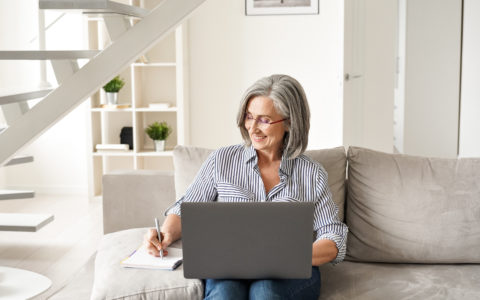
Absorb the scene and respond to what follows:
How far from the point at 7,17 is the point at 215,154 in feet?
13.0

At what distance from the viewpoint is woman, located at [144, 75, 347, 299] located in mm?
2371

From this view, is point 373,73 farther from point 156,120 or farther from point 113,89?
point 113,89

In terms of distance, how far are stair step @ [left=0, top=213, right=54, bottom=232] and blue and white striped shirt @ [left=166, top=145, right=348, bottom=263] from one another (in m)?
1.57

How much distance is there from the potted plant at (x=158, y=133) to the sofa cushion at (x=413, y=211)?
303 centimetres

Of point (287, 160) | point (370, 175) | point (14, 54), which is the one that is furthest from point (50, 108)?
point (370, 175)

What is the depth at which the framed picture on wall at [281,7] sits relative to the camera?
5.55m

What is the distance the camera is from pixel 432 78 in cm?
769

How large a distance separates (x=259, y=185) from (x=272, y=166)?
0.10 meters

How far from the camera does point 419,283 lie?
233 cm

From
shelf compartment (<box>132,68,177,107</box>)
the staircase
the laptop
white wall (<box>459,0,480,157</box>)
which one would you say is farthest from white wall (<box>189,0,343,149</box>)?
the laptop

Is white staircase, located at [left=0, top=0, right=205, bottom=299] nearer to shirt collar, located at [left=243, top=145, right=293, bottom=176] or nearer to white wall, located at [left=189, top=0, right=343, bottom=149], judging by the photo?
shirt collar, located at [left=243, top=145, right=293, bottom=176]

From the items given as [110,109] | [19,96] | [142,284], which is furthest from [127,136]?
[142,284]

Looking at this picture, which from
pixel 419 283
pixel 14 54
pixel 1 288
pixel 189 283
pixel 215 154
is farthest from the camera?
pixel 1 288

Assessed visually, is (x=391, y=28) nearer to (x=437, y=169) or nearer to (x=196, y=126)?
(x=196, y=126)
